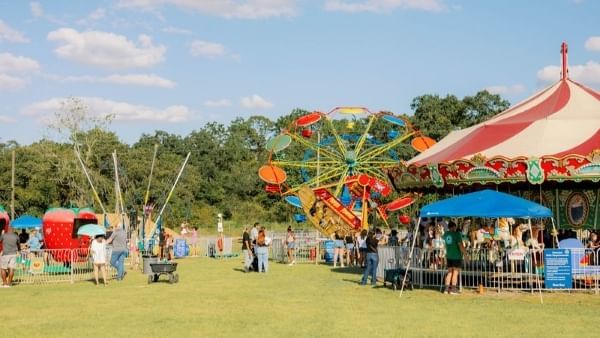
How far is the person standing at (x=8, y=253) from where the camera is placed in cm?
1858

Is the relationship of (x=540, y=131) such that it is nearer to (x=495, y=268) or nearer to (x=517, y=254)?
(x=495, y=268)

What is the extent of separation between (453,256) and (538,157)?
3423 millimetres

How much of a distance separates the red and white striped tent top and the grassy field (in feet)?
13.1

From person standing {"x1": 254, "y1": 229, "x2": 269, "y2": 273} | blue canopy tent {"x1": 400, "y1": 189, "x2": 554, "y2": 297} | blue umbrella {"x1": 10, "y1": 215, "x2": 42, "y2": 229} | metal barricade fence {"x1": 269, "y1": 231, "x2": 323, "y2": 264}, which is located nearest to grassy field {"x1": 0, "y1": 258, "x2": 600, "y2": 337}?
blue canopy tent {"x1": 400, "y1": 189, "x2": 554, "y2": 297}

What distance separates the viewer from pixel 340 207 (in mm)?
28469

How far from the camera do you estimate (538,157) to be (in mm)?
17609

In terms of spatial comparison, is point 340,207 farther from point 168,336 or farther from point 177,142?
point 177,142

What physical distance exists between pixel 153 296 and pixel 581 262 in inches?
363

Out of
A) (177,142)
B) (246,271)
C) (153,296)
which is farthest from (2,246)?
(177,142)

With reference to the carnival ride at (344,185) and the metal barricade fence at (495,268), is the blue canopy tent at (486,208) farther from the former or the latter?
the carnival ride at (344,185)

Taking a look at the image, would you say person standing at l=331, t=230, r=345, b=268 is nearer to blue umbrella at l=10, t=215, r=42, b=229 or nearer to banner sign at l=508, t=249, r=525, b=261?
banner sign at l=508, t=249, r=525, b=261

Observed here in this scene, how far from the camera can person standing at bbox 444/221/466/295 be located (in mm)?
16062

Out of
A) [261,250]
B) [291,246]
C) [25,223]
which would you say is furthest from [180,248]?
[261,250]

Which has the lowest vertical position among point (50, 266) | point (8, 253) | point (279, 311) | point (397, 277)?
point (279, 311)
